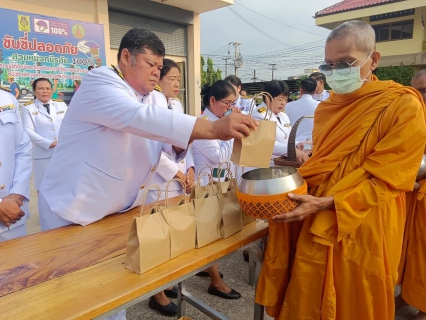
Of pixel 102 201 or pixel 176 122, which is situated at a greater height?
pixel 176 122

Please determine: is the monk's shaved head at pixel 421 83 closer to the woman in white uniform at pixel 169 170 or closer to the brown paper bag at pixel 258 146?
the woman in white uniform at pixel 169 170

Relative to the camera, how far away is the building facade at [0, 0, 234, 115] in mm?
7746

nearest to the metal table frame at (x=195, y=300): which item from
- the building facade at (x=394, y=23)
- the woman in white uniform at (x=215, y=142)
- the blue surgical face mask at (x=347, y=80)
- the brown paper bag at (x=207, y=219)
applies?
the brown paper bag at (x=207, y=219)

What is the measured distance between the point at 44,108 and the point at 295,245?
14.8 feet

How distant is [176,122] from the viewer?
1500 millimetres

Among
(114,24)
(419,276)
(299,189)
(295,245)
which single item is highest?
(114,24)

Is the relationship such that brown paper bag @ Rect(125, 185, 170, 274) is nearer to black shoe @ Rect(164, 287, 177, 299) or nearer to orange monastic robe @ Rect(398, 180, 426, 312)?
black shoe @ Rect(164, 287, 177, 299)

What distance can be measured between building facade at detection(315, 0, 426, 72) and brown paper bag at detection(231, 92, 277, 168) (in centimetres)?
2001

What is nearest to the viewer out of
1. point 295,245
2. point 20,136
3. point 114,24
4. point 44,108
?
point 295,245

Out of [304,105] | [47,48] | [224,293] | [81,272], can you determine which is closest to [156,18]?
[47,48]

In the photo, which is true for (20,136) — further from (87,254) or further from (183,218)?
(183,218)

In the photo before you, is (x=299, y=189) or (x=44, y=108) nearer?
(x=299, y=189)

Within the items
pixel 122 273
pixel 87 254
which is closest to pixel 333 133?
pixel 122 273

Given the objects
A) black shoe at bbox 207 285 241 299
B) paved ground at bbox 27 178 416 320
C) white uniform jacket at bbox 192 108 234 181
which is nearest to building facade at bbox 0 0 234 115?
white uniform jacket at bbox 192 108 234 181
